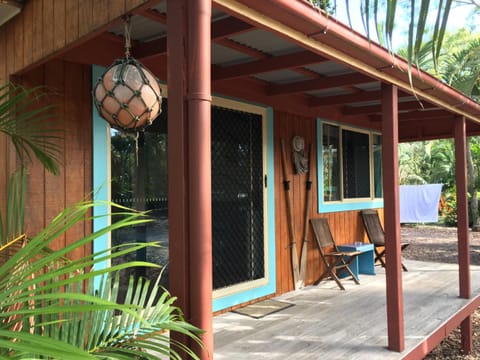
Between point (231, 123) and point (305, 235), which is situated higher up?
point (231, 123)

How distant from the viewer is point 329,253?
4.76 m

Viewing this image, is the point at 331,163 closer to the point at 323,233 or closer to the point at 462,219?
the point at 323,233

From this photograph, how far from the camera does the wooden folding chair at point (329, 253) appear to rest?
4590mm

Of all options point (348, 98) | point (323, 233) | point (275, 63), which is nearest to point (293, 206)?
point (323, 233)

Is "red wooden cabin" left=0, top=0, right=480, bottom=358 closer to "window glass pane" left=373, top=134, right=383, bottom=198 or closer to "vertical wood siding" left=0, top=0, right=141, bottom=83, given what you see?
"vertical wood siding" left=0, top=0, right=141, bottom=83

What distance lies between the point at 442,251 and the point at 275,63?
795 centimetres

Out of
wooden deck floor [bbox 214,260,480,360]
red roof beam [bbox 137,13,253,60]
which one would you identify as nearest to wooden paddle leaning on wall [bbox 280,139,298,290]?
wooden deck floor [bbox 214,260,480,360]

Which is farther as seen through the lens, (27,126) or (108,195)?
(108,195)

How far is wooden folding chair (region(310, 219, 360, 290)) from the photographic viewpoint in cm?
459

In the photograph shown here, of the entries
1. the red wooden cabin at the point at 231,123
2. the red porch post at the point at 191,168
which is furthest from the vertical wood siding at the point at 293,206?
the red porch post at the point at 191,168

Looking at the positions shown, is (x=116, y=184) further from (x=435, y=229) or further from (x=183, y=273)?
(x=435, y=229)

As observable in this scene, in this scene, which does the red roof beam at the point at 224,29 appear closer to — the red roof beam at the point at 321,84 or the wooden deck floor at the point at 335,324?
the red roof beam at the point at 321,84

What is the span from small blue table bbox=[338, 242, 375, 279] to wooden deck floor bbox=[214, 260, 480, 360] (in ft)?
0.91

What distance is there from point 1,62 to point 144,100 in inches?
58.1
